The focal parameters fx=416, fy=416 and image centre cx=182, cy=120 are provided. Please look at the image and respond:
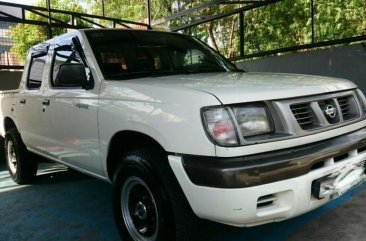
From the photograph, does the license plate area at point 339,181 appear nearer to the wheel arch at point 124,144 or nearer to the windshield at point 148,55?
the wheel arch at point 124,144

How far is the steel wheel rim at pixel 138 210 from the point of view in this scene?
3016 mm

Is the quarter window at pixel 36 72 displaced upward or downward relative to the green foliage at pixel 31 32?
downward

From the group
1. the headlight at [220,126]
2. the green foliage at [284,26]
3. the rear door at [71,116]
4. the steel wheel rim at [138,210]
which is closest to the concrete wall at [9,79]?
the green foliage at [284,26]

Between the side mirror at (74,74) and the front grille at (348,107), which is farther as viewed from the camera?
the side mirror at (74,74)

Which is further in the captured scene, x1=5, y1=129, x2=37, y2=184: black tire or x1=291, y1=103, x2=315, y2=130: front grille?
x1=5, y1=129, x2=37, y2=184: black tire

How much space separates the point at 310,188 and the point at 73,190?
3.41 meters

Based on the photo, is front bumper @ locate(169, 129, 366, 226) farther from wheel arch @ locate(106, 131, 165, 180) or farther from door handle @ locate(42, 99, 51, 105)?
door handle @ locate(42, 99, 51, 105)

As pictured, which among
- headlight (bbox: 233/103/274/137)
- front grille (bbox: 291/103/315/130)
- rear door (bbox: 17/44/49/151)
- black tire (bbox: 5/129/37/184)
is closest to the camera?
headlight (bbox: 233/103/274/137)

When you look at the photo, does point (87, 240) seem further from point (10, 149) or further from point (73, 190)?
point (10, 149)

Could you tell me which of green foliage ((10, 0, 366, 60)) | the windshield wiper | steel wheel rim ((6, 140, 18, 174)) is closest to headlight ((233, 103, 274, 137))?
the windshield wiper

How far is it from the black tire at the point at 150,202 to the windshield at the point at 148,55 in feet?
2.85

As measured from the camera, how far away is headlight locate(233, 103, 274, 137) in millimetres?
2512

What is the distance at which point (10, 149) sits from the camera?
228 inches

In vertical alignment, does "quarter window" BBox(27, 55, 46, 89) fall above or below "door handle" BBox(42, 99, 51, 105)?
above
